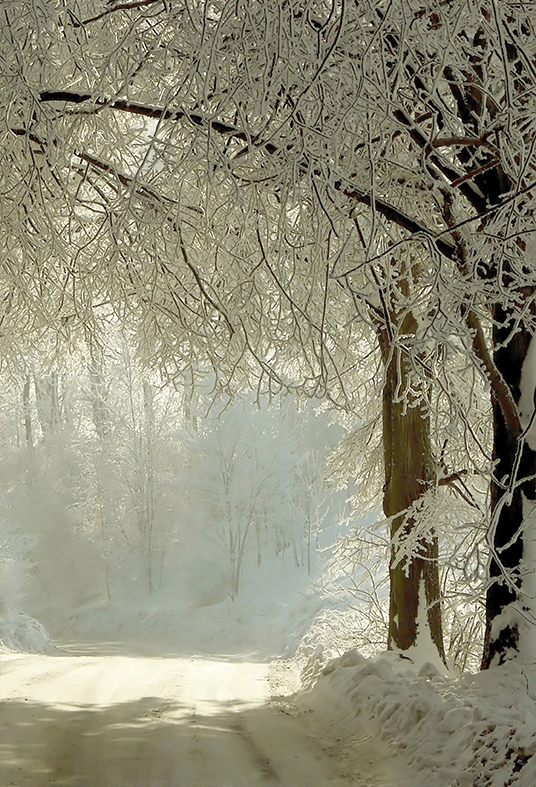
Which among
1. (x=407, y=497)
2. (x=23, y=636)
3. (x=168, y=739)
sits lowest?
(x=23, y=636)

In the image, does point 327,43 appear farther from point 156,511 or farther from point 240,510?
point 156,511

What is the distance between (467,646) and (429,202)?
473 cm

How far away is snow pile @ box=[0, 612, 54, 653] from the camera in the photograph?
57.0 feet

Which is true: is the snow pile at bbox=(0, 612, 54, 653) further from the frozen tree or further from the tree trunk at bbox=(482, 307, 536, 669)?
the tree trunk at bbox=(482, 307, 536, 669)

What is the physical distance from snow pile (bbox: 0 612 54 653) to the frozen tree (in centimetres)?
1311

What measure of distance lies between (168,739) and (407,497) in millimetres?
3557

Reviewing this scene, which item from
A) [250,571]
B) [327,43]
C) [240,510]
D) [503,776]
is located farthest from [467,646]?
[250,571]

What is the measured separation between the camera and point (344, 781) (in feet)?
16.7

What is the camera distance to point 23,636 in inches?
715

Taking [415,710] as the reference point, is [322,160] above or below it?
above

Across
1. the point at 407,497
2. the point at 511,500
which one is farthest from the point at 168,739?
the point at 407,497

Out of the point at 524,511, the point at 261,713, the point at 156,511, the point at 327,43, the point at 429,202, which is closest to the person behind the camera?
the point at 327,43

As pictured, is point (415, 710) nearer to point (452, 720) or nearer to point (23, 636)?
point (452, 720)

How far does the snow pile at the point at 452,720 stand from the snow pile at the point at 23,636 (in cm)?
1208
